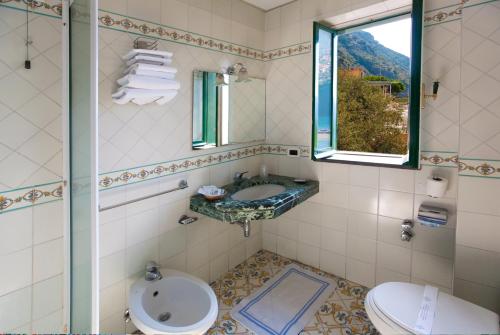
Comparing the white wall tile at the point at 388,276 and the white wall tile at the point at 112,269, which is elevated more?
the white wall tile at the point at 112,269

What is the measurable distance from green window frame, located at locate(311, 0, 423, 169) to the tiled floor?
998 mm

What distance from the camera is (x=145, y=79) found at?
4.81 ft

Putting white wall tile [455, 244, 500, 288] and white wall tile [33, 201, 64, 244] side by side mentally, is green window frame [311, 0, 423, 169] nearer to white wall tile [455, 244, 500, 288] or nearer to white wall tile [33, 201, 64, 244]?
white wall tile [455, 244, 500, 288]

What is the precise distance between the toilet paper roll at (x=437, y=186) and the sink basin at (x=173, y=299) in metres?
1.45

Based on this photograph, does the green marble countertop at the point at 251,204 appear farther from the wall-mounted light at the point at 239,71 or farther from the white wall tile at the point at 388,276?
the wall-mounted light at the point at 239,71

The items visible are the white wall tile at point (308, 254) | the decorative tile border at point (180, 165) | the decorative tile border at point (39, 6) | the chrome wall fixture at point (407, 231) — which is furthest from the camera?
the white wall tile at point (308, 254)

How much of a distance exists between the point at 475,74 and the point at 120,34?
1931mm

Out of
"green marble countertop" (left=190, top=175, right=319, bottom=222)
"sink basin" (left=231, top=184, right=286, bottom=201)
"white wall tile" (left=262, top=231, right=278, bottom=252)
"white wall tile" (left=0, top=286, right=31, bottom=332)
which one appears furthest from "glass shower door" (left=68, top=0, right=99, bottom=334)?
"white wall tile" (left=262, top=231, right=278, bottom=252)

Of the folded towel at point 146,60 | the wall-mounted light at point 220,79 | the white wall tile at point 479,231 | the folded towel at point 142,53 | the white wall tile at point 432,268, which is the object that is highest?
the wall-mounted light at point 220,79

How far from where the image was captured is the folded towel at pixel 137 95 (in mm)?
1445

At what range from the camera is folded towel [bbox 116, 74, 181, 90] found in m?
1.43

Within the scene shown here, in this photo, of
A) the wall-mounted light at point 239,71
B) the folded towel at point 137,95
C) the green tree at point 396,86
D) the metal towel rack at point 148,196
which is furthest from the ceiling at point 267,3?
the metal towel rack at point 148,196

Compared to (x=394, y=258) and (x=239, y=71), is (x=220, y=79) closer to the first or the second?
(x=239, y=71)

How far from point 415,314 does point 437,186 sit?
82 cm
